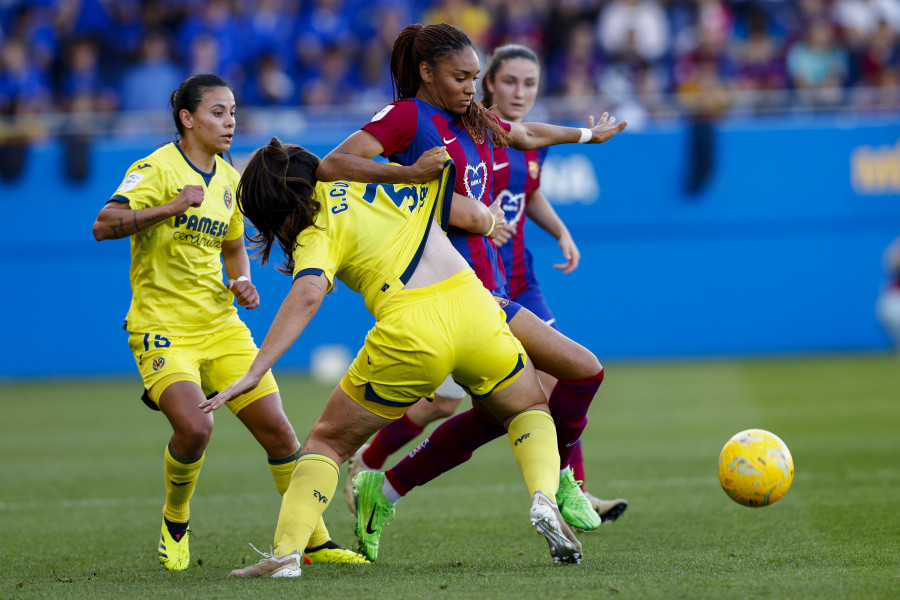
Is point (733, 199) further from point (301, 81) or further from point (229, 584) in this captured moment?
point (229, 584)

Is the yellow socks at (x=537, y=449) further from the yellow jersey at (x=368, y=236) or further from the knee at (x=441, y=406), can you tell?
the knee at (x=441, y=406)

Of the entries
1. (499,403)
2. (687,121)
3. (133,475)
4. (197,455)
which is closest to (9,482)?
(133,475)

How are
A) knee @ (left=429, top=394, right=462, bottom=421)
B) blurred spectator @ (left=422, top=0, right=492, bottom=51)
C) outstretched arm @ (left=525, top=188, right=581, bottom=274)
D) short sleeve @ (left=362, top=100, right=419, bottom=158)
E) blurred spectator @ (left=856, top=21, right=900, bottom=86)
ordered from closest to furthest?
short sleeve @ (left=362, top=100, right=419, bottom=158) < outstretched arm @ (left=525, top=188, right=581, bottom=274) < knee @ (left=429, top=394, right=462, bottom=421) < blurred spectator @ (left=856, top=21, right=900, bottom=86) < blurred spectator @ (left=422, top=0, right=492, bottom=51)

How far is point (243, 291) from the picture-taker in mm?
5395

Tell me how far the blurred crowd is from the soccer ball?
36.6 feet

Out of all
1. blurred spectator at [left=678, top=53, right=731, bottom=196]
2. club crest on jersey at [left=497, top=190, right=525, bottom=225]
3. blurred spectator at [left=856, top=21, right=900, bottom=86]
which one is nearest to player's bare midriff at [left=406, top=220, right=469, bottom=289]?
club crest on jersey at [left=497, top=190, right=525, bottom=225]

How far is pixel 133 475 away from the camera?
8461 mm

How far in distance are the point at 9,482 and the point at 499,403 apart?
508 cm

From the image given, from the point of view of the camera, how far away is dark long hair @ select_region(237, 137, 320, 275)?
4.46 metres

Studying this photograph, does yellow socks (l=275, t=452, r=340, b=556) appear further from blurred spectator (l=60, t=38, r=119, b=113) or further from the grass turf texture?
blurred spectator (l=60, t=38, r=119, b=113)

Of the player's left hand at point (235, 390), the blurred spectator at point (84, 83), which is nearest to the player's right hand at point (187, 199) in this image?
the player's left hand at point (235, 390)

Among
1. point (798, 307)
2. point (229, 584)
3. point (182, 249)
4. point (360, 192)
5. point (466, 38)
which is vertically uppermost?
point (466, 38)

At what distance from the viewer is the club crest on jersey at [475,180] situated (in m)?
4.82

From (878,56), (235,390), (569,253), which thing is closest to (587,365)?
(569,253)
